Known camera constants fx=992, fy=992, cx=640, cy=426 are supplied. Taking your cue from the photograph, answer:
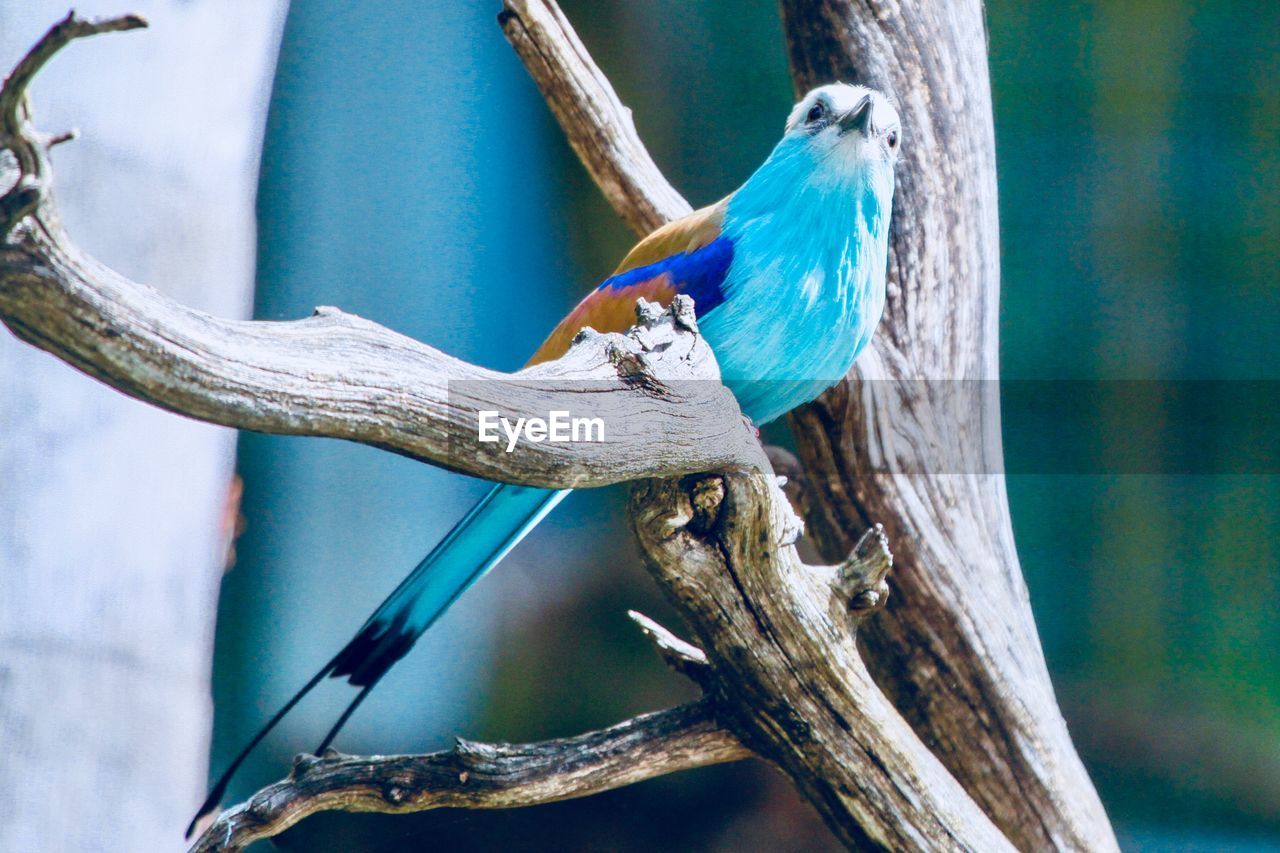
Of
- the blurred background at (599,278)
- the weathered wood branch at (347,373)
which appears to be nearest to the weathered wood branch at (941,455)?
the blurred background at (599,278)

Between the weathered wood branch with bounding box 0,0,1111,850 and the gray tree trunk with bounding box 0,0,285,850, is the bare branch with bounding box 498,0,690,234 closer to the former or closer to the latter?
the weathered wood branch with bounding box 0,0,1111,850

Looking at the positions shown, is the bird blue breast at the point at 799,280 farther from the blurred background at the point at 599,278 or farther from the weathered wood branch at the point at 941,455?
the blurred background at the point at 599,278

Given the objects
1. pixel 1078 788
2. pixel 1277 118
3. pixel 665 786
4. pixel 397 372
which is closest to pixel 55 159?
pixel 397 372

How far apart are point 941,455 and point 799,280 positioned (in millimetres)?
614

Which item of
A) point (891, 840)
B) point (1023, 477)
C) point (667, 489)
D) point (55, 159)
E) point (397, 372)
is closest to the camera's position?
point (397, 372)

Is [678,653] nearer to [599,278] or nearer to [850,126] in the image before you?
[850,126]

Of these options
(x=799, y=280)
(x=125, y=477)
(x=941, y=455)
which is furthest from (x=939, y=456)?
(x=125, y=477)

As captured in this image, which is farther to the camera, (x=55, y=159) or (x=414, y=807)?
(x=55, y=159)

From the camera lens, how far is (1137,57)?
2.13 meters

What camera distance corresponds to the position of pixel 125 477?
1.82m

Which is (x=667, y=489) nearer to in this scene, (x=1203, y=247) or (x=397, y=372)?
(x=397, y=372)

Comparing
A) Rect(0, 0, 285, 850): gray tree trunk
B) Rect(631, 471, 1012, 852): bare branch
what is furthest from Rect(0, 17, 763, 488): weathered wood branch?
Rect(0, 0, 285, 850): gray tree trunk

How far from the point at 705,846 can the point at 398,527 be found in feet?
3.01

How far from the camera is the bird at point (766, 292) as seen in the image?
1.47 meters
